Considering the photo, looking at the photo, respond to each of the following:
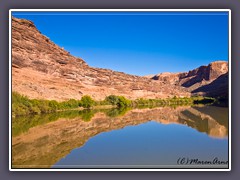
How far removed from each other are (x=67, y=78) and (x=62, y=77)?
151 cm

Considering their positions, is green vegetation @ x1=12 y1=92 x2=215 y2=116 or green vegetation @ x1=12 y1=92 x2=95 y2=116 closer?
green vegetation @ x1=12 y1=92 x2=215 y2=116

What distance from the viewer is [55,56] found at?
35.2 meters

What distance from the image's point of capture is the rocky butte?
2184cm

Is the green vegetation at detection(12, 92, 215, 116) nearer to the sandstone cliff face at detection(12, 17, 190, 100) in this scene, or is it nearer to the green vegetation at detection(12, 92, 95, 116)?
the green vegetation at detection(12, 92, 95, 116)

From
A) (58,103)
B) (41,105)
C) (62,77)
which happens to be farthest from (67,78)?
(41,105)

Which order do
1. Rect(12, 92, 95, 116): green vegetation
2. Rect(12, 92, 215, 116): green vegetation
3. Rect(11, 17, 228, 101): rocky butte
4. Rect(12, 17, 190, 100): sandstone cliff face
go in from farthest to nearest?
1. Rect(12, 17, 190, 100): sandstone cliff face
2. Rect(11, 17, 228, 101): rocky butte
3. Rect(12, 92, 95, 116): green vegetation
4. Rect(12, 92, 215, 116): green vegetation

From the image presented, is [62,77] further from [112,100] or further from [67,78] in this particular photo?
[112,100]

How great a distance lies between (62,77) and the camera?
34188mm

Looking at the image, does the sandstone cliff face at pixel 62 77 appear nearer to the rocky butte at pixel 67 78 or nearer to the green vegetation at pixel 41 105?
the rocky butte at pixel 67 78

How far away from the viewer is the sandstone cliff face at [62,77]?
22.4 m

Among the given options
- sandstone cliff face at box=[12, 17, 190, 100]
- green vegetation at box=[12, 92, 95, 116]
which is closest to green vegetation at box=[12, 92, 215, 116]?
green vegetation at box=[12, 92, 95, 116]

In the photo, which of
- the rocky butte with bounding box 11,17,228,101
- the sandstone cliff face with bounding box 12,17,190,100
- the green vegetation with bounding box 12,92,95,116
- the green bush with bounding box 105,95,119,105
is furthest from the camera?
the green bush with bounding box 105,95,119,105
